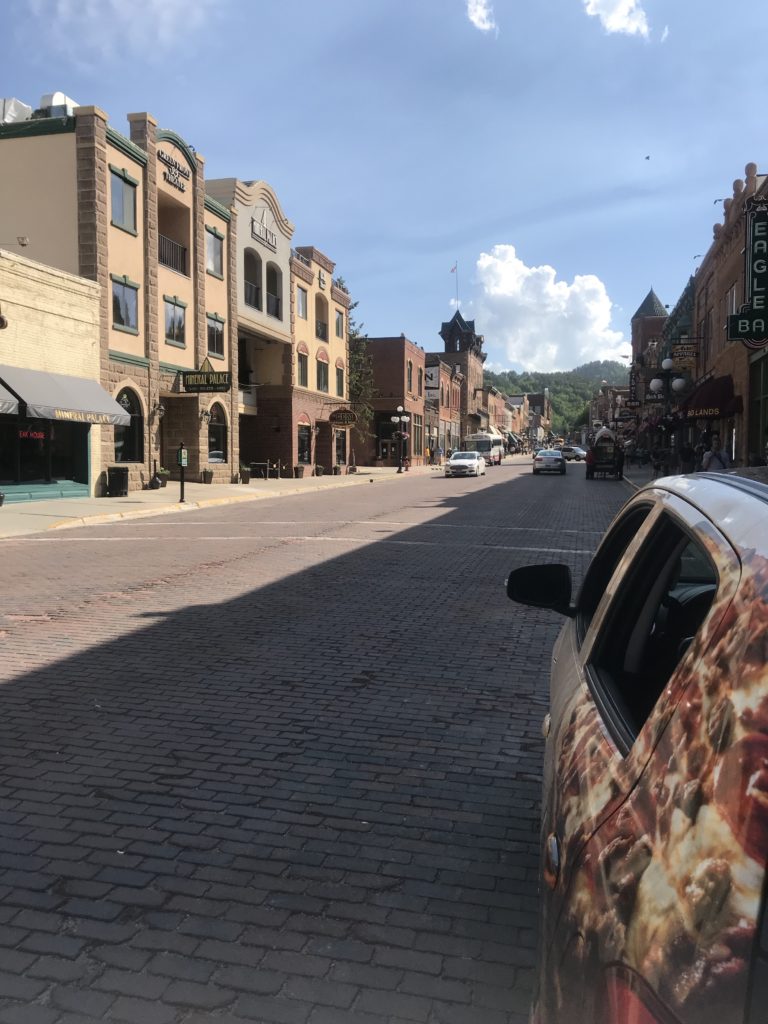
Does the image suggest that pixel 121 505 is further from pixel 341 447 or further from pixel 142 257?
pixel 341 447

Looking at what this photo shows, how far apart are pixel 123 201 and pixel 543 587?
27.2 metres

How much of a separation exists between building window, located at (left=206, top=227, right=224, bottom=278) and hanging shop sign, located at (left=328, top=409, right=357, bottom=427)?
38.8ft

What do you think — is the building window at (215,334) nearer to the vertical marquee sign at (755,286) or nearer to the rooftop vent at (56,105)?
the rooftop vent at (56,105)

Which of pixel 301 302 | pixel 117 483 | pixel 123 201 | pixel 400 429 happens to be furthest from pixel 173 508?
pixel 400 429

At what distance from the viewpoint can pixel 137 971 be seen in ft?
8.77

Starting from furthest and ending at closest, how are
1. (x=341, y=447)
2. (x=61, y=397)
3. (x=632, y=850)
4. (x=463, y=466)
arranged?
1. (x=341, y=447)
2. (x=463, y=466)
3. (x=61, y=397)
4. (x=632, y=850)

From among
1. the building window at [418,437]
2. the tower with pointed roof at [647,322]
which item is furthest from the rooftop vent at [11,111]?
the tower with pointed roof at [647,322]

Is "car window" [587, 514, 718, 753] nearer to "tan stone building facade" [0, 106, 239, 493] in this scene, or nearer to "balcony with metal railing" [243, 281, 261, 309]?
"tan stone building facade" [0, 106, 239, 493]

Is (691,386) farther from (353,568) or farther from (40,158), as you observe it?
(353,568)

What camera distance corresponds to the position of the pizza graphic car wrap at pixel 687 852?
42.3 inches

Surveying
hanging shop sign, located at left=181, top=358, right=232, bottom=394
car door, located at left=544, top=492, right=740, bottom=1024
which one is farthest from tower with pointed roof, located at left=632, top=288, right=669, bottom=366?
car door, located at left=544, top=492, right=740, bottom=1024

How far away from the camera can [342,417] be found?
145 feet

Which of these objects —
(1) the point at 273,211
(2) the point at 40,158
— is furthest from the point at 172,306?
(1) the point at 273,211

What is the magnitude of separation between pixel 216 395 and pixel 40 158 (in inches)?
420
